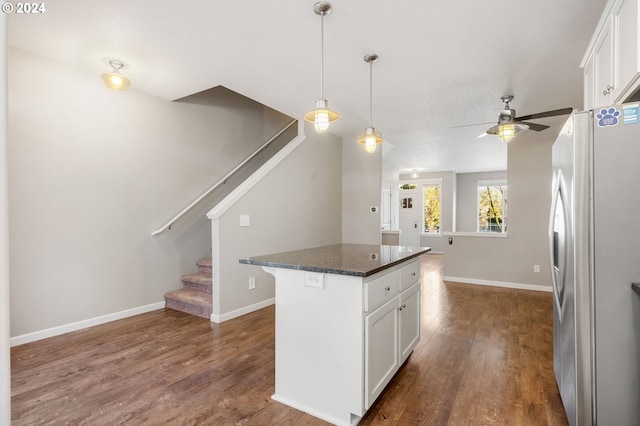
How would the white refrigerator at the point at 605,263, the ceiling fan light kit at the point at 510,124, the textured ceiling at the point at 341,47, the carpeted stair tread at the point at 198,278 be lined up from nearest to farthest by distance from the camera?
the white refrigerator at the point at 605,263 < the textured ceiling at the point at 341,47 < the ceiling fan light kit at the point at 510,124 < the carpeted stair tread at the point at 198,278

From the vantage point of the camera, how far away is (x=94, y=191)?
3.20 metres

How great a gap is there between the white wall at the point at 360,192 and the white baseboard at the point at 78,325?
3.13m

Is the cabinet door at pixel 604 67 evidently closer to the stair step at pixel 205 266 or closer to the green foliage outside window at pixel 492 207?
the stair step at pixel 205 266

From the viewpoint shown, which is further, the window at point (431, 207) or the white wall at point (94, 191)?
the window at point (431, 207)

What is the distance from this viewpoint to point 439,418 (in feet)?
5.95

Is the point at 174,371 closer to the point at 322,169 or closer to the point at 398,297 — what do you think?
the point at 398,297

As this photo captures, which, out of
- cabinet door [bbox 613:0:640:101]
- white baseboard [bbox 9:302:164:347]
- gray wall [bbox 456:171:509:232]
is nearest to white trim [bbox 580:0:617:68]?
cabinet door [bbox 613:0:640:101]

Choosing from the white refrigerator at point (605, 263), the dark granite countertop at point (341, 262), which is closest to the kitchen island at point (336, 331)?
the dark granite countertop at point (341, 262)

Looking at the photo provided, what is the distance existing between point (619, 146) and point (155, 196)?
3992 millimetres

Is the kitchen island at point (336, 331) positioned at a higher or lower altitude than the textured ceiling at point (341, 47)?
lower

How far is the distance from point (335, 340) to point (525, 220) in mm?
4516

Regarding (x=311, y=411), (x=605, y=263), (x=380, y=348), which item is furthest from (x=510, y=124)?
(x=311, y=411)

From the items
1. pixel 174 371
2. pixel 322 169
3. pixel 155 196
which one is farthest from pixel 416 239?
pixel 174 371

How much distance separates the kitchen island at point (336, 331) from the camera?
1721mm
